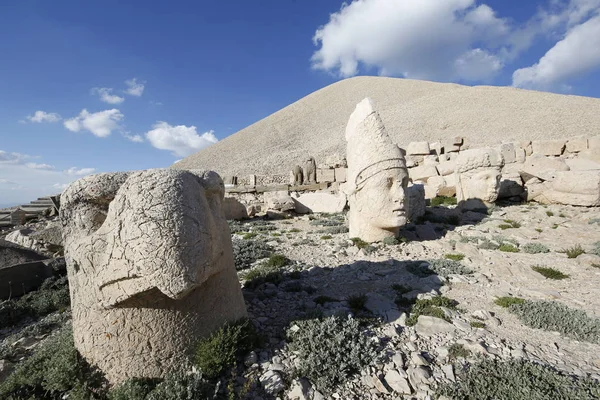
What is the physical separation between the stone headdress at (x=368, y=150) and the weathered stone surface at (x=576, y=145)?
501 inches

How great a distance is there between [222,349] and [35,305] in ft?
12.8

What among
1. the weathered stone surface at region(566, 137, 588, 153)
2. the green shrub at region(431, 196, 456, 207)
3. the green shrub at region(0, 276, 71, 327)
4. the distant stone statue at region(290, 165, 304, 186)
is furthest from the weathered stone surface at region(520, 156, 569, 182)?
the green shrub at region(0, 276, 71, 327)

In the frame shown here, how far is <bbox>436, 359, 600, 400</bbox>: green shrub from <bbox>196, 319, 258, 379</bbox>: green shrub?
1.82 m

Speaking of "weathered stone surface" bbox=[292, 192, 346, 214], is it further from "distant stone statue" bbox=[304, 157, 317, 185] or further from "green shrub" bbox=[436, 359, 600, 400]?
"green shrub" bbox=[436, 359, 600, 400]

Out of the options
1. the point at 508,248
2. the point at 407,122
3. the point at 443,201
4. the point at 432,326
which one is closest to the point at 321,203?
the point at 443,201

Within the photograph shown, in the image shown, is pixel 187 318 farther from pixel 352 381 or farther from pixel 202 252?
pixel 352 381

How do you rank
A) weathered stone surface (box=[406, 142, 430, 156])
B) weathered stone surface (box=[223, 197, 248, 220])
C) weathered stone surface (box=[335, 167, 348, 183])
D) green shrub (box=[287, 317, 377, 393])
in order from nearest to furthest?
1. green shrub (box=[287, 317, 377, 393])
2. weathered stone surface (box=[223, 197, 248, 220])
3. weathered stone surface (box=[335, 167, 348, 183])
4. weathered stone surface (box=[406, 142, 430, 156])

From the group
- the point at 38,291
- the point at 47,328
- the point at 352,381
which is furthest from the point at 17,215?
the point at 352,381

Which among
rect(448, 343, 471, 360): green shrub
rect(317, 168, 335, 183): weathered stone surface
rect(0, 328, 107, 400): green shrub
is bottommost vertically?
rect(448, 343, 471, 360): green shrub

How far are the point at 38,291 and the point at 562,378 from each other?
280 inches

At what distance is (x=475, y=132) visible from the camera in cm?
2942

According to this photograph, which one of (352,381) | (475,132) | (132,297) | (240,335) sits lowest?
(352,381)

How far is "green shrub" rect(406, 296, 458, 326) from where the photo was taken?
3887 mm

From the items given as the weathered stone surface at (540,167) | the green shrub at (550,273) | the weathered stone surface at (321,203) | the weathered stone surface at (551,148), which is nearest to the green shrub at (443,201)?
the weathered stone surface at (540,167)
